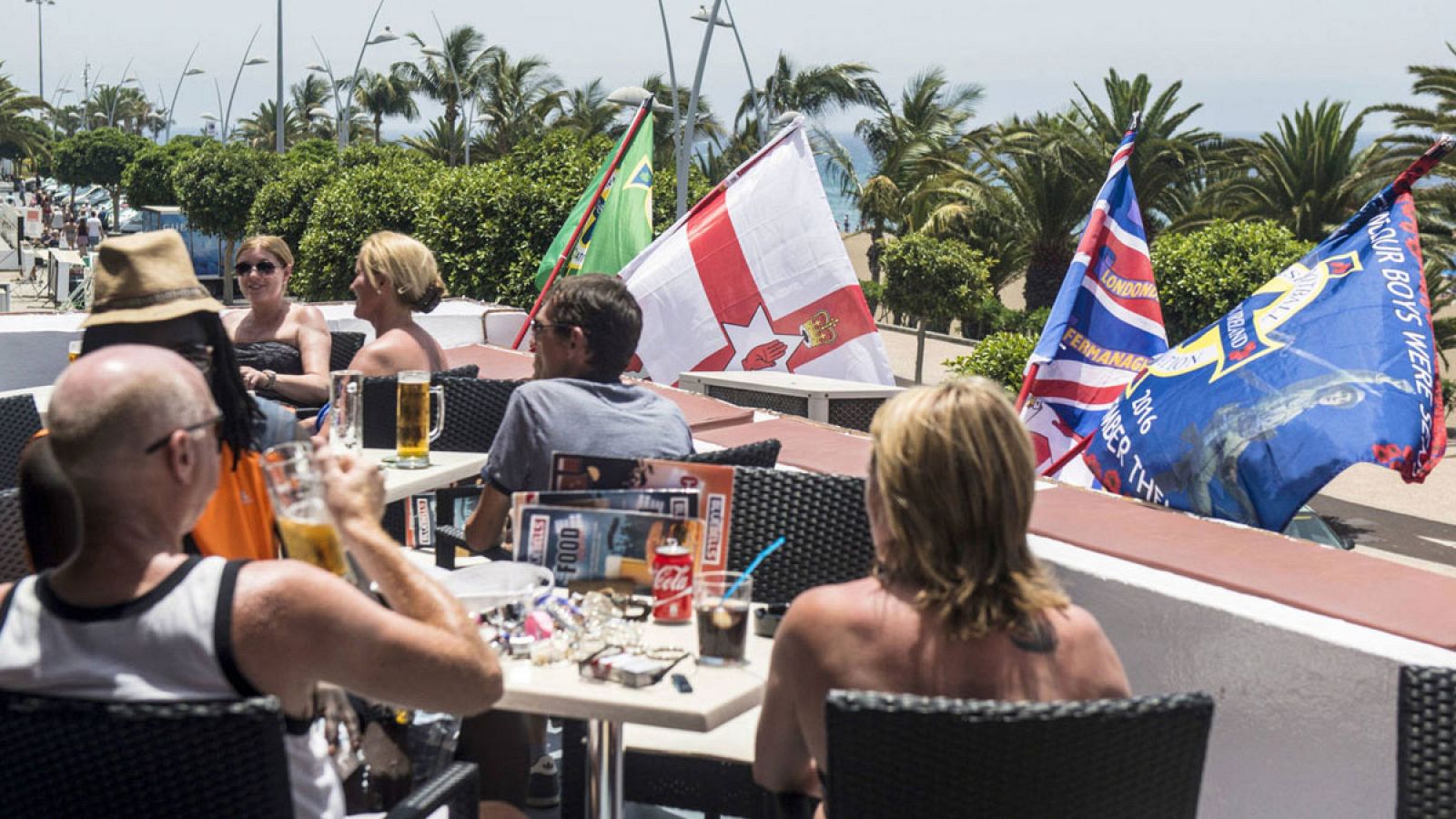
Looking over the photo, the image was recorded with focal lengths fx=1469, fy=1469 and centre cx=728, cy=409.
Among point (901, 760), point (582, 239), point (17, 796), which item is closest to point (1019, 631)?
point (901, 760)

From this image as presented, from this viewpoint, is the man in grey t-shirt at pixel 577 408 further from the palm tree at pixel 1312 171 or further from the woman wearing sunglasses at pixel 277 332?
the palm tree at pixel 1312 171

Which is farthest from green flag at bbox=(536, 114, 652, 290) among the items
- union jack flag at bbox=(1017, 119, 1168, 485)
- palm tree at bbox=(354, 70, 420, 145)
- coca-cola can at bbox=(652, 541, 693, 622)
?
palm tree at bbox=(354, 70, 420, 145)

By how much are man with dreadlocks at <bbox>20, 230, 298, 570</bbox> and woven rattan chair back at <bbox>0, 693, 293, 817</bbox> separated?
95 centimetres

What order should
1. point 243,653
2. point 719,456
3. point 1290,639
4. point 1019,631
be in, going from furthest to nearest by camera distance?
1. point 719,456
2. point 1290,639
3. point 1019,631
4. point 243,653

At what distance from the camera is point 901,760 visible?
6.07 ft

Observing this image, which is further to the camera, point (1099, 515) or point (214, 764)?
point (1099, 515)

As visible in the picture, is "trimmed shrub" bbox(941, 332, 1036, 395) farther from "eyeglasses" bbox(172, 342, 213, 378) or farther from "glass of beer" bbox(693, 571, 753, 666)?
"glass of beer" bbox(693, 571, 753, 666)

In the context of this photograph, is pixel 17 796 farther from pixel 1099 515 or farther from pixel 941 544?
pixel 1099 515

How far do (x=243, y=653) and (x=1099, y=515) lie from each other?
2346 millimetres

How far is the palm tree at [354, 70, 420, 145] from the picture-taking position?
8075 cm

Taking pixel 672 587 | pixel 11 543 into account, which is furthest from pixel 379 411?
pixel 672 587

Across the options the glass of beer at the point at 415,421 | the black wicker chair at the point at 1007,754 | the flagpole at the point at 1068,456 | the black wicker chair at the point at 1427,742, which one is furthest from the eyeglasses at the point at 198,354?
the flagpole at the point at 1068,456

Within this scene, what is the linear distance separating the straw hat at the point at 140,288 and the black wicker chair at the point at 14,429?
1231 mm

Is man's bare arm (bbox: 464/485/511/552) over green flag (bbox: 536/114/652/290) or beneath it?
beneath
